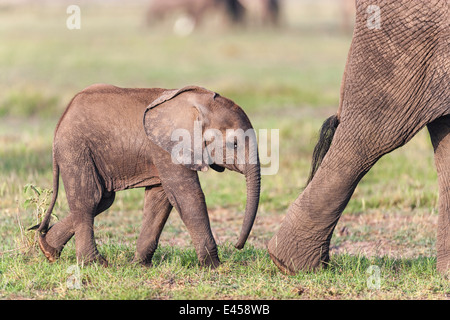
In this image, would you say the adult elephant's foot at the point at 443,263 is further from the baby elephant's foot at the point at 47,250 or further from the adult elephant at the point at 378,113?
the baby elephant's foot at the point at 47,250

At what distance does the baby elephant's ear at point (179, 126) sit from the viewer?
5.00 m

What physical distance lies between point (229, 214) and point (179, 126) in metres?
2.31

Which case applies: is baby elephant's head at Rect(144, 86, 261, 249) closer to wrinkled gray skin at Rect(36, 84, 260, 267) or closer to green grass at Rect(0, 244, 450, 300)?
wrinkled gray skin at Rect(36, 84, 260, 267)

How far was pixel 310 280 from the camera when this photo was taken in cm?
488

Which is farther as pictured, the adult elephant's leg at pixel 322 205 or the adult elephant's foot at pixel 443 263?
the adult elephant's foot at pixel 443 263

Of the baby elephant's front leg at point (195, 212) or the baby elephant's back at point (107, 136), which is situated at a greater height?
the baby elephant's back at point (107, 136)

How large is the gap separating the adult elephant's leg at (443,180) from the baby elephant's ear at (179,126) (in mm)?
1458

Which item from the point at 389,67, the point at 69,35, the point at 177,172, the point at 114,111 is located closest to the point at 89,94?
the point at 114,111

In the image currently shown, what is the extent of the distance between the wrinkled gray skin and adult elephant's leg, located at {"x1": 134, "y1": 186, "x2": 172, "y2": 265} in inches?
0.8

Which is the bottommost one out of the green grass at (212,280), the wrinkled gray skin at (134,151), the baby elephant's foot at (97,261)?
the green grass at (212,280)

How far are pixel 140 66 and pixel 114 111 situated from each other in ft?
43.9

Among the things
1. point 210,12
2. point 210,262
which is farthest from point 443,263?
point 210,12

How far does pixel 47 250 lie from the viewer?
5.31 metres

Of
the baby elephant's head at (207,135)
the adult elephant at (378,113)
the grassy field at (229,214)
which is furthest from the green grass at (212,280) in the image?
the baby elephant's head at (207,135)
